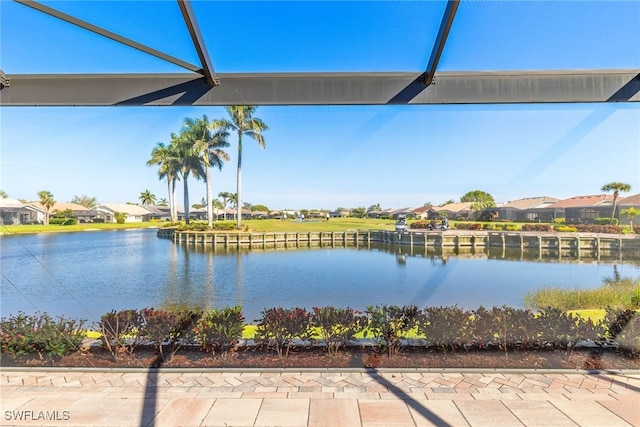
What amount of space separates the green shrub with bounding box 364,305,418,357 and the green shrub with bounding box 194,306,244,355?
1050mm

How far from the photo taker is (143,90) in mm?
1936

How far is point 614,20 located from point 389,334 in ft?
8.37

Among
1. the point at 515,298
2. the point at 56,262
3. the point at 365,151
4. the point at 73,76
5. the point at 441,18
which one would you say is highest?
the point at 441,18

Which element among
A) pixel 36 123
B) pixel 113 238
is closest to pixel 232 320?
pixel 36 123

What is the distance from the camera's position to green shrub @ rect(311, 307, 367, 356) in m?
2.51

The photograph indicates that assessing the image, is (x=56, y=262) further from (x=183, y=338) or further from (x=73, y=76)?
(x=73, y=76)

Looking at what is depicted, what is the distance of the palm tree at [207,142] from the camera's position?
148 inches

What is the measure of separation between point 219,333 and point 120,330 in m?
0.83

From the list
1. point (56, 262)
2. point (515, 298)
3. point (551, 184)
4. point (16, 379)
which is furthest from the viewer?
point (515, 298)

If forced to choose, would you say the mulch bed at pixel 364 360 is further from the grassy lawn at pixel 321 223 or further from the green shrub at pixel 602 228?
the grassy lawn at pixel 321 223

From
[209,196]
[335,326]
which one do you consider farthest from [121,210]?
[335,326]

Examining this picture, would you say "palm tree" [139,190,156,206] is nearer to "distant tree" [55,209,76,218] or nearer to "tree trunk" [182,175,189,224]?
"tree trunk" [182,175,189,224]

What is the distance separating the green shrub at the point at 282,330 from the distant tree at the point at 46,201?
2470 millimetres

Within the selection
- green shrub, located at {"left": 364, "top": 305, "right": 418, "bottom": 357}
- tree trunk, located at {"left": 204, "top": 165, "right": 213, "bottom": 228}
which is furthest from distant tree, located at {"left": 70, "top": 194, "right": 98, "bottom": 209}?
green shrub, located at {"left": 364, "top": 305, "right": 418, "bottom": 357}
